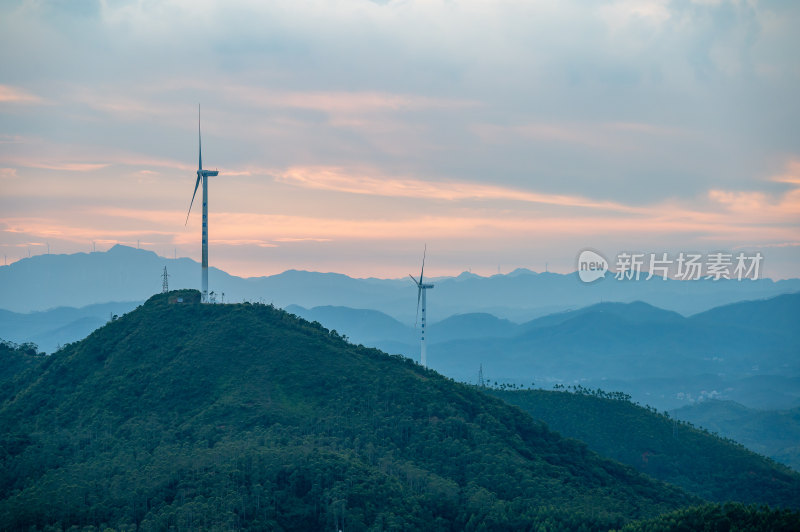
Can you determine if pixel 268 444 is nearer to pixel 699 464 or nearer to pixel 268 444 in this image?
pixel 268 444

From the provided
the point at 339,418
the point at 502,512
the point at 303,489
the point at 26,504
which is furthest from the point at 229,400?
the point at 502,512

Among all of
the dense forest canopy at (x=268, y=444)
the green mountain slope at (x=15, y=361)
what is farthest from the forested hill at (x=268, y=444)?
the green mountain slope at (x=15, y=361)

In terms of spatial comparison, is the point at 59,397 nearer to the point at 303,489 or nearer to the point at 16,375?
the point at 16,375

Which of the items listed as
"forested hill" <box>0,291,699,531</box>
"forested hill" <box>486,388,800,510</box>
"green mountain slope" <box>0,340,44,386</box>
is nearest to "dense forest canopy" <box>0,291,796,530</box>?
"forested hill" <box>0,291,699,531</box>

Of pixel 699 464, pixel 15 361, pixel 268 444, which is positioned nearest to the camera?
pixel 268 444

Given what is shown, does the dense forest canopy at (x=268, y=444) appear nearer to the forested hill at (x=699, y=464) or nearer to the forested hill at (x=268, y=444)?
the forested hill at (x=268, y=444)

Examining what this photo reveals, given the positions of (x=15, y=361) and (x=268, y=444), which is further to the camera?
(x=15, y=361)

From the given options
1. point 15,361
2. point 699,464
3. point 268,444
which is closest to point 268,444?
point 268,444

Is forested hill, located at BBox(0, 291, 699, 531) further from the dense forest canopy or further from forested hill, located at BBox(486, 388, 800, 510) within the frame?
forested hill, located at BBox(486, 388, 800, 510)
